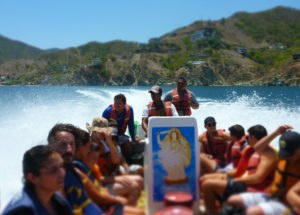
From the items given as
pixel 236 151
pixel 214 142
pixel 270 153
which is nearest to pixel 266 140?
pixel 270 153

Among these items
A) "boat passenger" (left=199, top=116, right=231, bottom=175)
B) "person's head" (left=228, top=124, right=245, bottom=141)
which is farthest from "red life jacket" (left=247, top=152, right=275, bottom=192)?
"boat passenger" (left=199, top=116, right=231, bottom=175)

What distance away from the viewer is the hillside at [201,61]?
85.4 metres

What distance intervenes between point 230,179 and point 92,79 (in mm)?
106367

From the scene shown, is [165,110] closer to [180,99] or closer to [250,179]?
[180,99]

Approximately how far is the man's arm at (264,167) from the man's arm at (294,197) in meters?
0.33

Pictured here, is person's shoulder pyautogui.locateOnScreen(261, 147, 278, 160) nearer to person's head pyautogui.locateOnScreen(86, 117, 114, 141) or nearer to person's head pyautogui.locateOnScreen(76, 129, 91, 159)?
person's head pyautogui.locateOnScreen(76, 129, 91, 159)

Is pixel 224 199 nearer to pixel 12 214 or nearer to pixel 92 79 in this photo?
pixel 12 214

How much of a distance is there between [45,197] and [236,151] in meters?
2.02

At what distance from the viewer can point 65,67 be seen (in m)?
128

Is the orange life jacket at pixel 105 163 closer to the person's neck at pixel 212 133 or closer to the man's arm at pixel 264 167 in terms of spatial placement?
the person's neck at pixel 212 133

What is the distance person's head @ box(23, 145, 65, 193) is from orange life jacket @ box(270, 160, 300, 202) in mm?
1592

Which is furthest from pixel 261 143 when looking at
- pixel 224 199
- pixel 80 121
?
pixel 80 121

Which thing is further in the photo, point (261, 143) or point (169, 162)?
point (169, 162)

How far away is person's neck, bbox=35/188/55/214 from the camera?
5.78 feet
